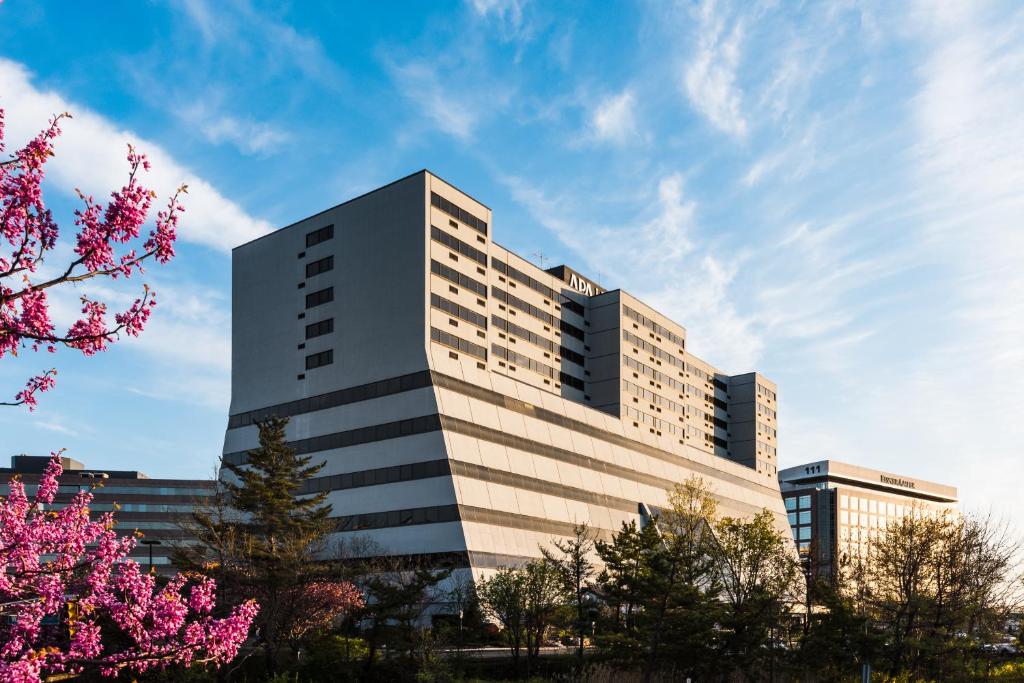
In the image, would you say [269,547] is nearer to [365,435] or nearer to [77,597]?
[77,597]

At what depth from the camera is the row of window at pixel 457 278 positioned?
78519 mm

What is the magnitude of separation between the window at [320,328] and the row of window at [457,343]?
10774 millimetres

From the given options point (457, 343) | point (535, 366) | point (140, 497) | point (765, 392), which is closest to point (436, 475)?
point (457, 343)

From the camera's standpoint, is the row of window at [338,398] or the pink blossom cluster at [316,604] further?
the row of window at [338,398]

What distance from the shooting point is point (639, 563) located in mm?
40688

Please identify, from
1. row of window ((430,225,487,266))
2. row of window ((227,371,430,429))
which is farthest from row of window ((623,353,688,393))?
row of window ((227,371,430,429))

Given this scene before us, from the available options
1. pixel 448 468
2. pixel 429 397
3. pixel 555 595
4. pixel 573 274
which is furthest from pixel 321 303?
pixel 555 595

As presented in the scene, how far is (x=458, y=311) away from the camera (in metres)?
80.2

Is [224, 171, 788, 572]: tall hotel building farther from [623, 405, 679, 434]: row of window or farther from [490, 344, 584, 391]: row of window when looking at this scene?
[623, 405, 679, 434]: row of window

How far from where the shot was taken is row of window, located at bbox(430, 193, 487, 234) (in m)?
79.8

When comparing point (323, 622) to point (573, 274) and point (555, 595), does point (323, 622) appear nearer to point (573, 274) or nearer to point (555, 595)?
point (555, 595)

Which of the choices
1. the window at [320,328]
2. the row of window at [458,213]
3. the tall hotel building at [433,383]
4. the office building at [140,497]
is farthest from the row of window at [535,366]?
the office building at [140,497]

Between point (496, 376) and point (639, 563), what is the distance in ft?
139

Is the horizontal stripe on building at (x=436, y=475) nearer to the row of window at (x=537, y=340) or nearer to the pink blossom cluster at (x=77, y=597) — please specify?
the row of window at (x=537, y=340)
